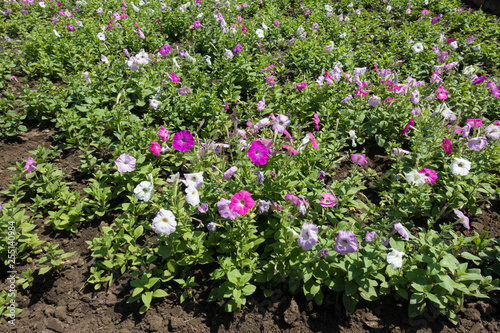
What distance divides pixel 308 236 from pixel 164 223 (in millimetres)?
1084

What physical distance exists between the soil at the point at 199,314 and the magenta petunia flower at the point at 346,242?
0.64m

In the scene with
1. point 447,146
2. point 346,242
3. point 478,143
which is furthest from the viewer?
point 447,146

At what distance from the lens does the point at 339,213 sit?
2.87 m

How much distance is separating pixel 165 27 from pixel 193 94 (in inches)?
112

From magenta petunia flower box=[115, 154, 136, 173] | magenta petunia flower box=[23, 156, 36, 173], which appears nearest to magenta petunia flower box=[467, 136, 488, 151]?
magenta petunia flower box=[115, 154, 136, 173]

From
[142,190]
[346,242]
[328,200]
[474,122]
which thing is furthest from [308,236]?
[474,122]

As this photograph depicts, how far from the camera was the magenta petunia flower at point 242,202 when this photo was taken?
2.34 metres

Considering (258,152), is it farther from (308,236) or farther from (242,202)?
(308,236)

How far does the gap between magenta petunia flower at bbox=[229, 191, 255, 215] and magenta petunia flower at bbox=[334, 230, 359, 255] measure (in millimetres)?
692

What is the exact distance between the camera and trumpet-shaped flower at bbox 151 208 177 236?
2.32 metres

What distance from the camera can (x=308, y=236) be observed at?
225 cm

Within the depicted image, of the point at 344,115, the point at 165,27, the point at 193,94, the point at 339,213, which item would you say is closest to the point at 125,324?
the point at 339,213

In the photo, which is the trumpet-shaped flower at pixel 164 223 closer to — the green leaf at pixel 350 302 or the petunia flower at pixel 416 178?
the green leaf at pixel 350 302

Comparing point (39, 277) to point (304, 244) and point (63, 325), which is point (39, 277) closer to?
point (63, 325)
